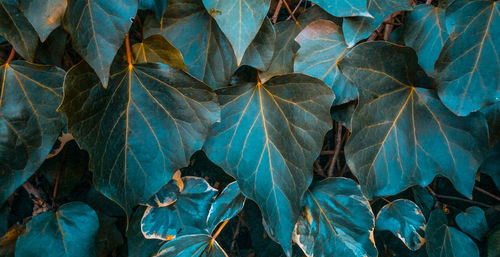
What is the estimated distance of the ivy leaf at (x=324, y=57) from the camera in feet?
2.39

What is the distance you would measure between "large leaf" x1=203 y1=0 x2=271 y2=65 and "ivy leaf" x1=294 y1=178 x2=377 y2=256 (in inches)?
13.3

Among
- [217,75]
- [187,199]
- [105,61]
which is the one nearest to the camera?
[105,61]

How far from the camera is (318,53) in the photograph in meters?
0.74

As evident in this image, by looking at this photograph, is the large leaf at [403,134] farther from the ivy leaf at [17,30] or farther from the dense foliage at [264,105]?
the ivy leaf at [17,30]

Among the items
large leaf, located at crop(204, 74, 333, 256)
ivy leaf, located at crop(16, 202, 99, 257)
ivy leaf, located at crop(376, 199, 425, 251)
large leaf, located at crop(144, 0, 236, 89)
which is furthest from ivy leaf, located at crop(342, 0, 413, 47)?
ivy leaf, located at crop(16, 202, 99, 257)

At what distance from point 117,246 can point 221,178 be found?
342 mm

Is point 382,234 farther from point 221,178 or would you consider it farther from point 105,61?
point 105,61

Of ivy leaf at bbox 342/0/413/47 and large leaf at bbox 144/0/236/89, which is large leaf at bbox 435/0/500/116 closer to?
ivy leaf at bbox 342/0/413/47

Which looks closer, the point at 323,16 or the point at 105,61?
the point at 105,61

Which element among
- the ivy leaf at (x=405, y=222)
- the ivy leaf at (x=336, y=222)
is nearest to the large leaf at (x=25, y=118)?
the ivy leaf at (x=336, y=222)

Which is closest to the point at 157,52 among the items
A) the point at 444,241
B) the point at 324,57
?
the point at 324,57

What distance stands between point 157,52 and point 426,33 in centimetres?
52

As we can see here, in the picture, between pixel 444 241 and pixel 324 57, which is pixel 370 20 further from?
pixel 444 241

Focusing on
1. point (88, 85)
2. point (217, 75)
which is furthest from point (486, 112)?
point (88, 85)
